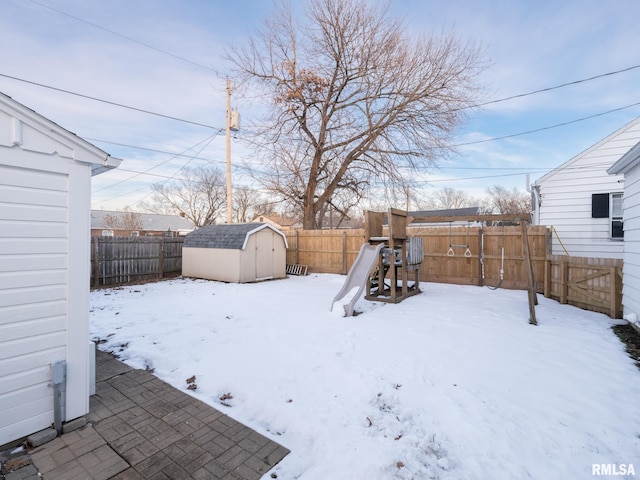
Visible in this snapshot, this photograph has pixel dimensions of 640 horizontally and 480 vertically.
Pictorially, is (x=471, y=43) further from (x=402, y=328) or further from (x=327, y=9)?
(x=402, y=328)

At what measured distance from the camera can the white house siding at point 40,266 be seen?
229 centimetres

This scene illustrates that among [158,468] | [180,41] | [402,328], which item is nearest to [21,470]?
[158,468]

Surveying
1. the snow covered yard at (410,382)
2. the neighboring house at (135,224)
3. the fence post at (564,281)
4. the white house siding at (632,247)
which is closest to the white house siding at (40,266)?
the snow covered yard at (410,382)

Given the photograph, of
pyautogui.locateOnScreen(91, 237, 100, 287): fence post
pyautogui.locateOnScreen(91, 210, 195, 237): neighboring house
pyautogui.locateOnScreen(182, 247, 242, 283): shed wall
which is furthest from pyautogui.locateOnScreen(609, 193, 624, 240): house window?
pyautogui.locateOnScreen(91, 210, 195, 237): neighboring house

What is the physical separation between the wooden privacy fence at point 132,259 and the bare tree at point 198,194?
2479 centimetres

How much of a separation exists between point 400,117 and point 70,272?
1389cm

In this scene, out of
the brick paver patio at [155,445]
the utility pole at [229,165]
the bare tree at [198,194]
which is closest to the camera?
the brick paver patio at [155,445]

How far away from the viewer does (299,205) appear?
17469 mm

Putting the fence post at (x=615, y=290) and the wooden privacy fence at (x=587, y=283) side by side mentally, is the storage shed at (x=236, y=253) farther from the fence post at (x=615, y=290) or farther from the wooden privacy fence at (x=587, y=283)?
the fence post at (x=615, y=290)

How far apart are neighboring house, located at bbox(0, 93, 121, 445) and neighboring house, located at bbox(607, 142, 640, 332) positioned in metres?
6.94

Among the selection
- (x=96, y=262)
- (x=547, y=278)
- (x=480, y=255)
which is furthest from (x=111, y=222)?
(x=547, y=278)

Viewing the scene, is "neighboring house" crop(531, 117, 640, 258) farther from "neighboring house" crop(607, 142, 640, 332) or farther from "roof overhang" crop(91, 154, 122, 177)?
"roof overhang" crop(91, 154, 122, 177)

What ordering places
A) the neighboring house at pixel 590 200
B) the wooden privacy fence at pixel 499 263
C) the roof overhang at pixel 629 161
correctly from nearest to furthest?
the roof overhang at pixel 629 161, the wooden privacy fence at pixel 499 263, the neighboring house at pixel 590 200

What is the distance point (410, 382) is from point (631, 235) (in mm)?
4888
